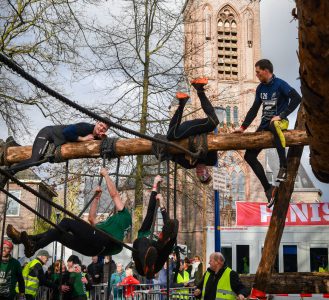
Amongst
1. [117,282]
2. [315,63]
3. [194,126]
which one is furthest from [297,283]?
[315,63]

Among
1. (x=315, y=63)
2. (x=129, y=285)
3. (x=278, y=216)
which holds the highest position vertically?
(x=315, y=63)

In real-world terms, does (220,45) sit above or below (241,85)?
above

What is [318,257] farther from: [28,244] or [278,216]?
[28,244]

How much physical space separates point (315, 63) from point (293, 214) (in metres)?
18.3

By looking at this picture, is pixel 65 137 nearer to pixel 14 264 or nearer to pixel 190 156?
pixel 190 156

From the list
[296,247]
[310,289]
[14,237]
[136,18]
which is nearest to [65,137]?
[14,237]

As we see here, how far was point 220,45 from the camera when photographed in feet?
175

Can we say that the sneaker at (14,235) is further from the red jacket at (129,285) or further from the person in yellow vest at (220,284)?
the red jacket at (129,285)

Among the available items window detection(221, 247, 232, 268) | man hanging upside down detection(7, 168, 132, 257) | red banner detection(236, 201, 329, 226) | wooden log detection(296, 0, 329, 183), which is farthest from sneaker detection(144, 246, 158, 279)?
window detection(221, 247, 232, 268)

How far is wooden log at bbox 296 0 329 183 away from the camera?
1.95 m

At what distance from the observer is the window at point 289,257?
1992 centimetres

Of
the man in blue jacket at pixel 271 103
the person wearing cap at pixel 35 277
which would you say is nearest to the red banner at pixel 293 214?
the person wearing cap at pixel 35 277

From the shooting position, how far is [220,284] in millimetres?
6883

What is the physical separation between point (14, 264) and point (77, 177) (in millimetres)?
8597
